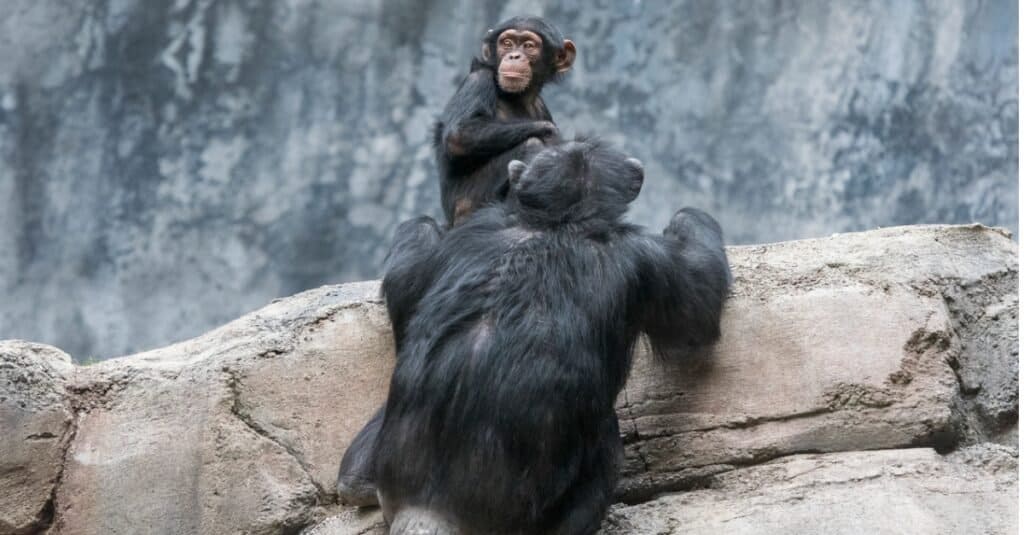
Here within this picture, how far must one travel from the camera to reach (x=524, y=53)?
8703 millimetres

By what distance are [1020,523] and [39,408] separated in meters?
4.30

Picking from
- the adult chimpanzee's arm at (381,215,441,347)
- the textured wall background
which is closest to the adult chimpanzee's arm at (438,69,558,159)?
the adult chimpanzee's arm at (381,215,441,347)

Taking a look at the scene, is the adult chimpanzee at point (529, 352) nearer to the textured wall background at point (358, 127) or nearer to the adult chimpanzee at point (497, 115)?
the adult chimpanzee at point (497, 115)

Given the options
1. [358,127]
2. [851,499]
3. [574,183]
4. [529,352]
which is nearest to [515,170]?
[574,183]

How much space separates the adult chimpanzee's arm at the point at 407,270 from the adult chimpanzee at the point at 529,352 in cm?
3

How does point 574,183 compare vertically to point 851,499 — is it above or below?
above

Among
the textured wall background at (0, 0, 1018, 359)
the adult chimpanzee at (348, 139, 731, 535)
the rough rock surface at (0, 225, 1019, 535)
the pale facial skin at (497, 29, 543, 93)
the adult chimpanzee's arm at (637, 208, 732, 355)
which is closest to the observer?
the adult chimpanzee at (348, 139, 731, 535)

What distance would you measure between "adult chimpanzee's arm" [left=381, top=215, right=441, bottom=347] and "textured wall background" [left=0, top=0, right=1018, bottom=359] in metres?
7.82

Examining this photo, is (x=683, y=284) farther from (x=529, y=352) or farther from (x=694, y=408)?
(x=529, y=352)

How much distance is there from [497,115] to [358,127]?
7047mm

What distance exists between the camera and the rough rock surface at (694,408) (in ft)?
22.5

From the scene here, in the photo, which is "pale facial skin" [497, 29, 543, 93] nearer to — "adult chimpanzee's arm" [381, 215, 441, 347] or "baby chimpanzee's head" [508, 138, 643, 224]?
"adult chimpanzee's arm" [381, 215, 441, 347]

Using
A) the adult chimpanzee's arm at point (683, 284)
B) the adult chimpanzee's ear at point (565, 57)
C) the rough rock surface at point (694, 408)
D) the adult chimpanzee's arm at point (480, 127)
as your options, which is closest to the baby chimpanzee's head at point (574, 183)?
the adult chimpanzee's arm at point (683, 284)

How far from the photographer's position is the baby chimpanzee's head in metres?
6.70
